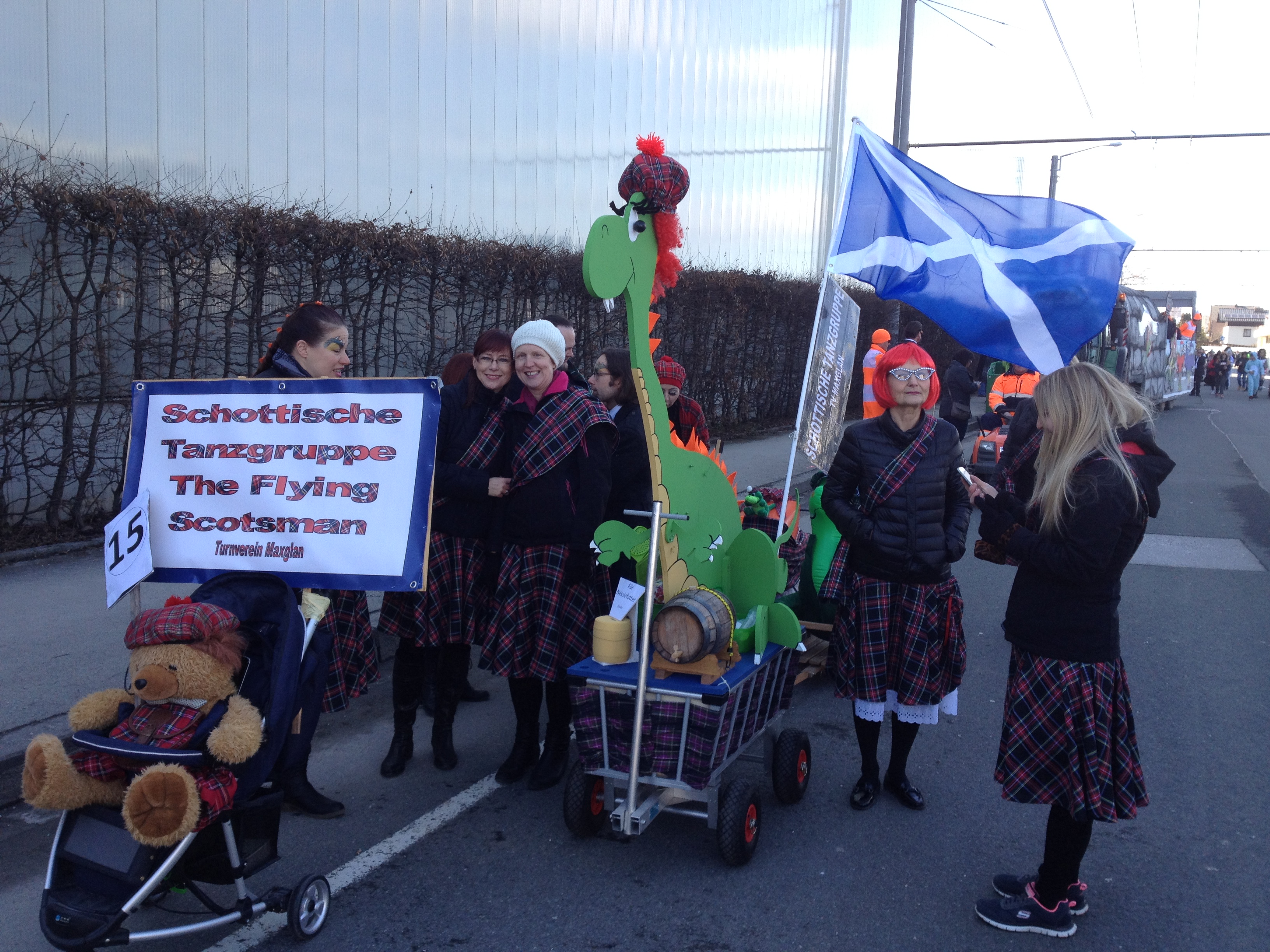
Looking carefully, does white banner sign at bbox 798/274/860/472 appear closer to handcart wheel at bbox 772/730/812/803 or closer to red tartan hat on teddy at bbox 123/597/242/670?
handcart wheel at bbox 772/730/812/803

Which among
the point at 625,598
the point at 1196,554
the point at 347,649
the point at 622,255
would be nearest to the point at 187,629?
the point at 347,649

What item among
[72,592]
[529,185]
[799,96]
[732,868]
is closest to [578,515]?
[732,868]

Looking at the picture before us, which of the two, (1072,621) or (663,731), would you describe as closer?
(1072,621)

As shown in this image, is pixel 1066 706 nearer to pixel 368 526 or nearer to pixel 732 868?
pixel 732 868

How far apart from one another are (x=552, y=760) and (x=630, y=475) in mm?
1258

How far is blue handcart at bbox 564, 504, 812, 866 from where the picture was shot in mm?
3379

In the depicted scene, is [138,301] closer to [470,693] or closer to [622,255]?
[470,693]

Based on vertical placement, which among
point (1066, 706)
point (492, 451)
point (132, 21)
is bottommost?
point (1066, 706)

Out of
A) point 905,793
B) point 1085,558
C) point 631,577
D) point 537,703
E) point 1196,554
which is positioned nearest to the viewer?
point 1085,558

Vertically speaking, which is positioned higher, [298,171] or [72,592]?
[298,171]

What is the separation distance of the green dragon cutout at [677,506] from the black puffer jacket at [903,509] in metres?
0.35

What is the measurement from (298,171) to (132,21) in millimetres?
2055

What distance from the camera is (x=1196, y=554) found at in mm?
9297

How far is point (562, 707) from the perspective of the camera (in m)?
4.32
